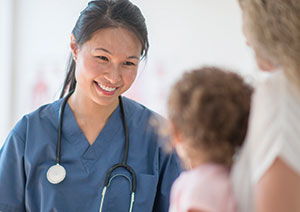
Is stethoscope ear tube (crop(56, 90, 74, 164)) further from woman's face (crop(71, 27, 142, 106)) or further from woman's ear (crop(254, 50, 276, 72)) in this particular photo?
woman's ear (crop(254, 50, 276, 72))

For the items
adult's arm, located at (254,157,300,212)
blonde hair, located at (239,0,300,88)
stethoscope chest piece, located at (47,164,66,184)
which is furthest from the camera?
stethoscope chest piece, located at (47,164,66,184)

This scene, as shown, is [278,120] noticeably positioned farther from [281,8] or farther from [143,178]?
[143,178]

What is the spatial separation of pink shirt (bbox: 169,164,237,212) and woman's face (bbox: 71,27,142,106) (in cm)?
77

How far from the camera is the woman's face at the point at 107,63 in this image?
159 cm

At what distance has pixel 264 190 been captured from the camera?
816mm

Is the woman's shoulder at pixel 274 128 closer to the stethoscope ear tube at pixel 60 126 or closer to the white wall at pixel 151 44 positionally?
the stethoscope ear tube at pixel 60 126

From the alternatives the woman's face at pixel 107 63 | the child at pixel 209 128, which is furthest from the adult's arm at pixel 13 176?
the child at pixel 209 128

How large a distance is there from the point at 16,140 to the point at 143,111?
532mm

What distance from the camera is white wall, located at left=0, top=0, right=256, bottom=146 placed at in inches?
127

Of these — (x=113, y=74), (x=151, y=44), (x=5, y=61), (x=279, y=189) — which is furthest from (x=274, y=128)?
(x=5, y=61)

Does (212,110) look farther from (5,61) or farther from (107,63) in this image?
(5,61)

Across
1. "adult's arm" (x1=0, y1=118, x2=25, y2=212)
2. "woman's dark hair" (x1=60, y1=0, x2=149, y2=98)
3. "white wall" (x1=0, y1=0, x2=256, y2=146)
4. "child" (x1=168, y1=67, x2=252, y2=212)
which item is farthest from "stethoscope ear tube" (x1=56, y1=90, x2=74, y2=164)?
"white wall" (x1=0, y1=0, x2=256, y2=146)

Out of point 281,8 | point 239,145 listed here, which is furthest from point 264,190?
point 281,8

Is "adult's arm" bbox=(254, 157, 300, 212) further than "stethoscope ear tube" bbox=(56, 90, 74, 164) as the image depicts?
No
